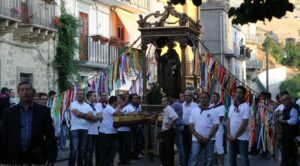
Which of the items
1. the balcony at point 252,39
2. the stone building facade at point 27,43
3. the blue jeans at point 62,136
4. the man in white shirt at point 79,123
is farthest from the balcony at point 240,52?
the man in white shirt at point 79,123

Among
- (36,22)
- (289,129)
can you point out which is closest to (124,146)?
(289,129)

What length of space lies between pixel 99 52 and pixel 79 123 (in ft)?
57.5

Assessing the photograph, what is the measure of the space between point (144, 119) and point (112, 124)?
2.19 meters

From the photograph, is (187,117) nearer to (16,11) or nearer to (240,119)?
(240,119)

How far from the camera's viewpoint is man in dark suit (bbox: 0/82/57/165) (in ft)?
26.1

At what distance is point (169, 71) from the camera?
20.5 meters

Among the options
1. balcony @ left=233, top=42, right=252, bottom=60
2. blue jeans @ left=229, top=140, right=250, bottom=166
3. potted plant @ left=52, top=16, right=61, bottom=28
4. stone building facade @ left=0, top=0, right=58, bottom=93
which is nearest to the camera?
blue jeans @ left=229, top=140, right=250, bottom=166

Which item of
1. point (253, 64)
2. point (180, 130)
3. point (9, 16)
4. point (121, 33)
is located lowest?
point (180, 130)

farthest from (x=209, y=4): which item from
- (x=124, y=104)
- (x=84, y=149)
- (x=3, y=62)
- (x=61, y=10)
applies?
(x=84, y=149)

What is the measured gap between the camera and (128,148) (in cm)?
1708

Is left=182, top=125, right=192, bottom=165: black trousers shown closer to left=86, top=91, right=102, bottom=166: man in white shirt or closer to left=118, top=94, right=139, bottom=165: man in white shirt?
left=118, top=94, right=139, bottom=165: man in white shirt

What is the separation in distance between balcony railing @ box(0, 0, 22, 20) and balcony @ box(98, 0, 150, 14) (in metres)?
8.89

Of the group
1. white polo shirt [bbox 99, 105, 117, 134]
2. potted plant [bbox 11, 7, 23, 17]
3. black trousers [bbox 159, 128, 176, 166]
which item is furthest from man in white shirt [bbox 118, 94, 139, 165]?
potted plant [bbox 11, 7, 23, 17]

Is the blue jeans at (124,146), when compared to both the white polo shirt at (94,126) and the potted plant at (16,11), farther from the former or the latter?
the potted plant at (16,11)
